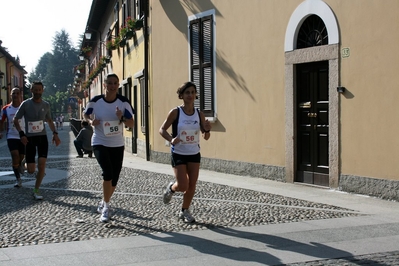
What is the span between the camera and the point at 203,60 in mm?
14234

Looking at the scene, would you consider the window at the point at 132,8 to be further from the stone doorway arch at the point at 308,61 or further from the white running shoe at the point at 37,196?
the white running shoe at the point at 37,196

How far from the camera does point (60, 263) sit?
536 cm

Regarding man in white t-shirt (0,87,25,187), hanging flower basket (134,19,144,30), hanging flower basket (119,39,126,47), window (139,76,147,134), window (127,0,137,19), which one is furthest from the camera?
hanging flower basket (119,39,126,47)

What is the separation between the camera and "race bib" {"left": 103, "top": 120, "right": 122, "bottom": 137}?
7195mm

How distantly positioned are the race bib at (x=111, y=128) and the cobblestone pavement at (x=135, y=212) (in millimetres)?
994

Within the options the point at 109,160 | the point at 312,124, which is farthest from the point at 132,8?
the point at 109,160

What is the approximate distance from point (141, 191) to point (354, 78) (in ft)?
12.2

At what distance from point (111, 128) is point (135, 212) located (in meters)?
1.38

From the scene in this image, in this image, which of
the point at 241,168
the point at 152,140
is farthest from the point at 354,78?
the point at 152,140

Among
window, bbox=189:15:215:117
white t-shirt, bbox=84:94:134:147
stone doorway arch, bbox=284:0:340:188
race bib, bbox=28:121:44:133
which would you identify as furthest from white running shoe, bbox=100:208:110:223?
window, bbox=189:15:215:117

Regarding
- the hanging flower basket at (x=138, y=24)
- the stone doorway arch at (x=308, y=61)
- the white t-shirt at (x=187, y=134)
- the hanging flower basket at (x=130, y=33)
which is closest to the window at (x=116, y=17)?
the hanging flower basket at (x=130, y=33)

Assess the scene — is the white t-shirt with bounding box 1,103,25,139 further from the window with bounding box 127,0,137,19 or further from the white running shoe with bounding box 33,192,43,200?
the window with bounding box 127,0,137,19

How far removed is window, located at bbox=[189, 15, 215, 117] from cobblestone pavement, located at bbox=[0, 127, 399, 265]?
311cm

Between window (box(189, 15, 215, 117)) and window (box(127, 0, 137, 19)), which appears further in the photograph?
window (box(127, 0, 137, 19))
